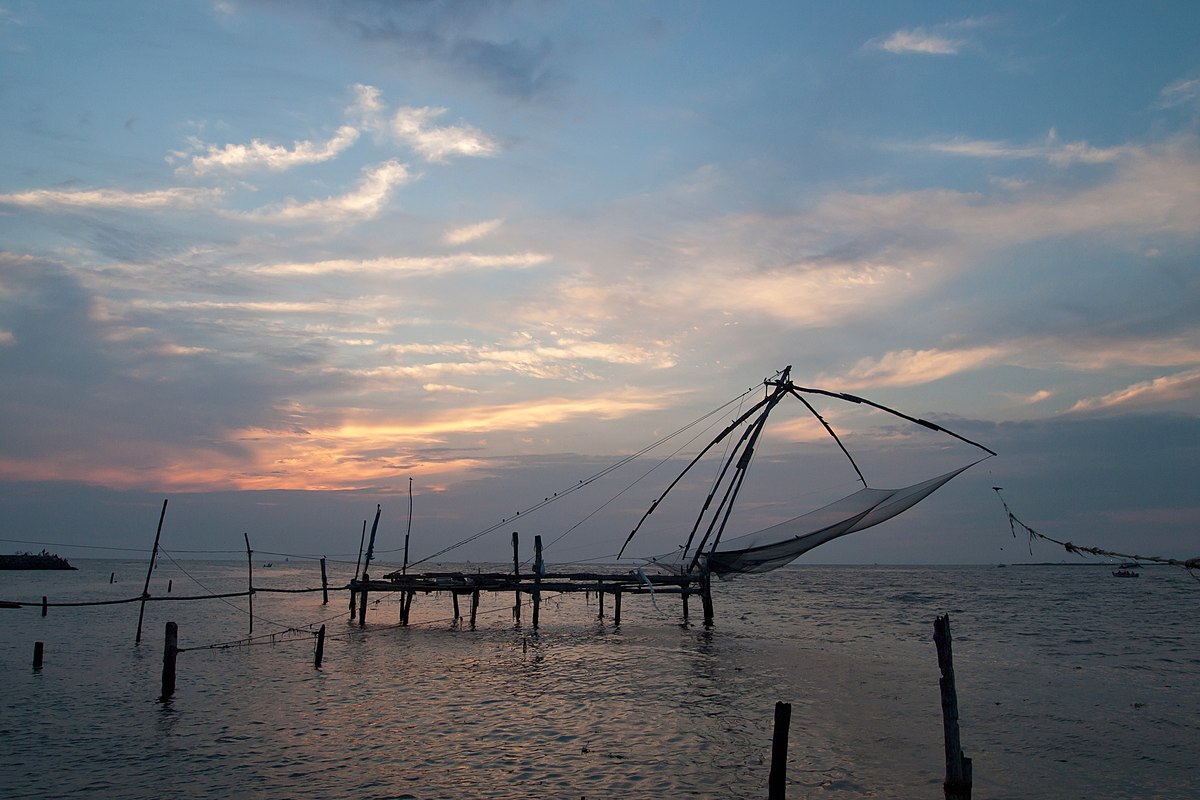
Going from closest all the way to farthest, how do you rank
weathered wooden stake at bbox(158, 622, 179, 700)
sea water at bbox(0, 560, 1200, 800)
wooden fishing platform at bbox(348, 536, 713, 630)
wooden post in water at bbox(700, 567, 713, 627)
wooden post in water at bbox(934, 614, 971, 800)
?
wooden post in water at bbox(934, 614, 971, 800)
sea water at bbox(0, 560, 1200, 800)
weathered wooden stake at bbox(158, 622, 179, 700)
wooden fishing platform at bbox(348, 536, 713, 630)
wooden post in water at bbox(700, 567, 713, 627)

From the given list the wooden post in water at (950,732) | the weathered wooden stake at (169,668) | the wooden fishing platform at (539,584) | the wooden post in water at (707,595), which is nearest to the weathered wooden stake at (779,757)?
the wooden post in water at (950,732)

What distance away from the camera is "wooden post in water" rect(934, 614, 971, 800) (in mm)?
8070

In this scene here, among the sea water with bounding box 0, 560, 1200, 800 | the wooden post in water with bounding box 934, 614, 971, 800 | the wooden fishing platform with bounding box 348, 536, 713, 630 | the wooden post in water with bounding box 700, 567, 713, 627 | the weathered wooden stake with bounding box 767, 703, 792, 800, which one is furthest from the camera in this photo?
the wooden post in water with bounding box 700, 567, 713, 627

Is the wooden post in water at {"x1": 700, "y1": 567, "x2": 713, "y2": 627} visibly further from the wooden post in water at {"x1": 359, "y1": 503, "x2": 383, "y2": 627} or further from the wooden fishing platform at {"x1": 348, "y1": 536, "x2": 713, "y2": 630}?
the wooden post in water at {"x1": 359, "y1": 503, "x2": 383, "y2": 627}

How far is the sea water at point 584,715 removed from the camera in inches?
409

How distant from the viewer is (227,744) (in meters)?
11.9

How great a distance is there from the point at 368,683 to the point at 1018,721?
1336 cm

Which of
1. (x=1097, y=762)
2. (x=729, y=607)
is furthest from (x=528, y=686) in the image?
Result: (x=729, y=607)

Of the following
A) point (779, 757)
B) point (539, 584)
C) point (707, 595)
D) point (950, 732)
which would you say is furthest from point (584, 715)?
→ point (707, 595)

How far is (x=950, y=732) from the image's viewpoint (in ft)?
27.3

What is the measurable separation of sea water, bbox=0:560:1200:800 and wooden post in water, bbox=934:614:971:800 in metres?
2.00

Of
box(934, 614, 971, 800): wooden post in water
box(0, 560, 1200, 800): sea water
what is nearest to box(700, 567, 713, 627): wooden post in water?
box(0, 560, 1200, 800): sea water

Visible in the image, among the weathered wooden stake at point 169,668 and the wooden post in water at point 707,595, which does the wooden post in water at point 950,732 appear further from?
the wooden post in water at point 707,595

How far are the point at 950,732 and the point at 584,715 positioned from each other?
23.9ft
